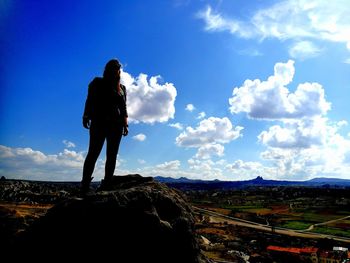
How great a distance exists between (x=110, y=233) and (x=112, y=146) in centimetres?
222

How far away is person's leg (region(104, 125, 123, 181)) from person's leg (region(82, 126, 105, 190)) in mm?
193

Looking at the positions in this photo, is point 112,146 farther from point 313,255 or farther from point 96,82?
point 313,255

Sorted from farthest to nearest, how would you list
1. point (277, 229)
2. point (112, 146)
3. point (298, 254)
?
1. point (277, 229)
2. point (298, 254)
3. point (112, 146)

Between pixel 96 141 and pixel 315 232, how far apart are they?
277 feet

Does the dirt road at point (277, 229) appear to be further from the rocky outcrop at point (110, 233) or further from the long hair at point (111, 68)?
the long hair at point (111, 68)

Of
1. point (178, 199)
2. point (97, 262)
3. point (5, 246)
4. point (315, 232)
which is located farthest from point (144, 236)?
point (315, 232)

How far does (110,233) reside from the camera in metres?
5.93

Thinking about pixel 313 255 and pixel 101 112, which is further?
pixel 313 255

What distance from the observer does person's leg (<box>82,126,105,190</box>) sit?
744 cm

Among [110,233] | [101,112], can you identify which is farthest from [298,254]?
[110,233]

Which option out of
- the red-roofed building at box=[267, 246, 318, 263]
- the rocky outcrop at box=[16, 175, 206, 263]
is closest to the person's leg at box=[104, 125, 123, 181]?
the rocky outcrop at box=[16, 175, 206, 263]

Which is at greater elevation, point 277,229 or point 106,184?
point 106,184

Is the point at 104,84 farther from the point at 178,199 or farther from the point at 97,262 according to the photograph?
the point at 97,262

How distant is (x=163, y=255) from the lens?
613 centimetres
